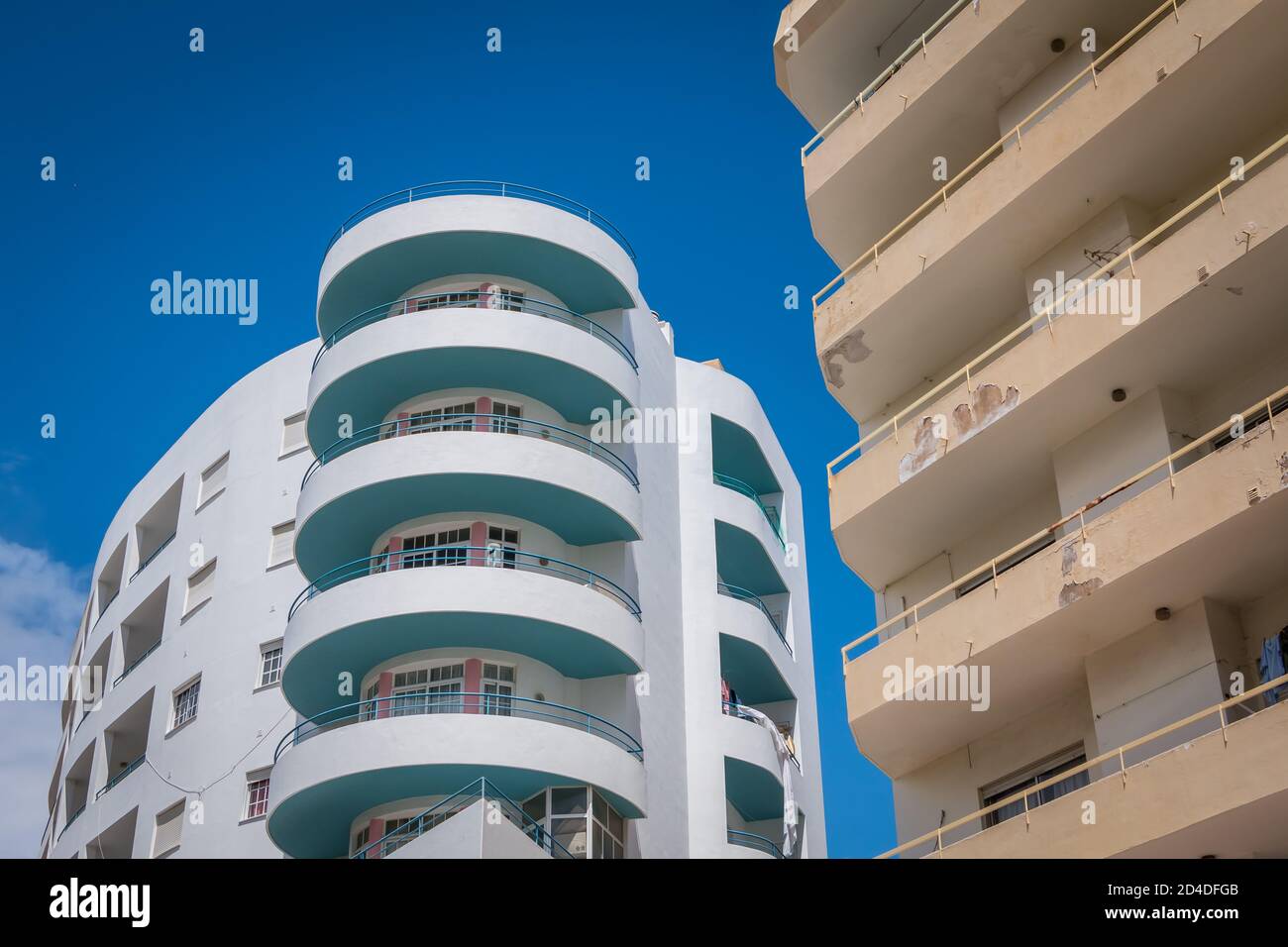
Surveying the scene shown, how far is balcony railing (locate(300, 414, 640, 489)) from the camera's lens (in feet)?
124

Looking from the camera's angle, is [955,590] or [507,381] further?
[507,381]

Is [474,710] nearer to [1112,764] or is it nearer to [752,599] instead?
[752,599]

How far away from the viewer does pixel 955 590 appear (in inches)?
968

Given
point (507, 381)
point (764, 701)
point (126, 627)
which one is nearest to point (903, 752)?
point (507, 381)

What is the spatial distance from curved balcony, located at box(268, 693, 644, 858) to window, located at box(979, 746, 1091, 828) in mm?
12510

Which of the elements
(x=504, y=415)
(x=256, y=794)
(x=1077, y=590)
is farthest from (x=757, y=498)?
(x=1077, y=590)

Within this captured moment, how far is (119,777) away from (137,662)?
371 centimetres

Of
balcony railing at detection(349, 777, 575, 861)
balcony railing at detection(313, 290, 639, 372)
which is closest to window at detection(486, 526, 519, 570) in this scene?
balcony railing at detection(349, 777, 575, 861)

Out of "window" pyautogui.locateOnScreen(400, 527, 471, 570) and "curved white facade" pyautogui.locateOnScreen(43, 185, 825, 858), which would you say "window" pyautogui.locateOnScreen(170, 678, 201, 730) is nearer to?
"curved white facade" pyautogui.locateOnScreen(43, 185, 825, 858)

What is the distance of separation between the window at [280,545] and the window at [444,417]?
8.78m

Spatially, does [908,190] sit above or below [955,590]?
above

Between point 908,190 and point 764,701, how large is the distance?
2302cm

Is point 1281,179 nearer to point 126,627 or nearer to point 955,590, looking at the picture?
point 955,590
